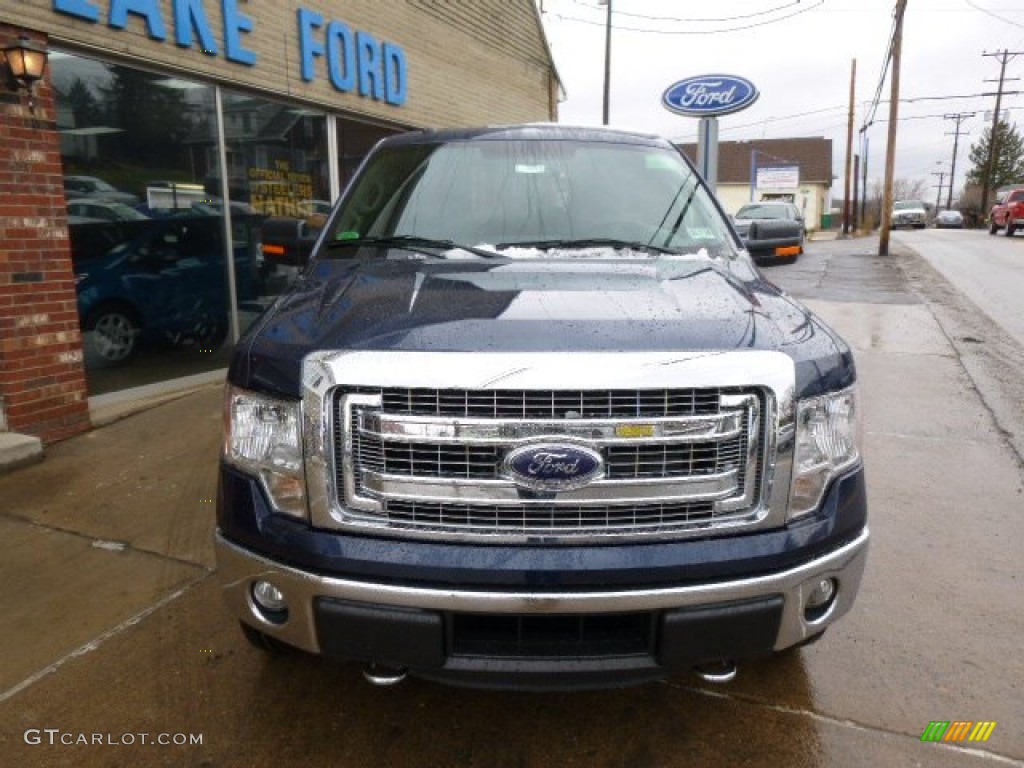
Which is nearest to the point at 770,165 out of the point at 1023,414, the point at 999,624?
the point at 1023,414

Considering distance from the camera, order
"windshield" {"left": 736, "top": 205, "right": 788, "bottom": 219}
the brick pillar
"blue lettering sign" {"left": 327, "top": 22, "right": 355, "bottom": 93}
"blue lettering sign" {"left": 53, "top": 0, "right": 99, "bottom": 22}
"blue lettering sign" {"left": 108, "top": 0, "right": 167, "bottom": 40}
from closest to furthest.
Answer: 1. the brick pillar
2. "blue lettering sign" {"left": 53, "top": 0, "right": 99, "bottom": 22}
3. "blue lettering sign" {"left": 108, "top": 0, "right": 167, "bottom": 40}
4. "blue lettering sign" {"left": 327, "top": 22, "right": 355, "bottom": 93}
5. "windshield" {"left": 736, "top": 205, "right": 788, "bottom": 219}

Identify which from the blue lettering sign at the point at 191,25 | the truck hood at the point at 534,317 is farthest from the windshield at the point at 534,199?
the blue lettering sign at the point at 191,25

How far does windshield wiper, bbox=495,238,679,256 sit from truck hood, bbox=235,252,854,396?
29cm

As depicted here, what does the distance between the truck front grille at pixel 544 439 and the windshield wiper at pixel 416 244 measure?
111 cm

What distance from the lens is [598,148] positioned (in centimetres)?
364

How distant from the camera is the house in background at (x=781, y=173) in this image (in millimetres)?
50375

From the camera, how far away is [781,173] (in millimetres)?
49875

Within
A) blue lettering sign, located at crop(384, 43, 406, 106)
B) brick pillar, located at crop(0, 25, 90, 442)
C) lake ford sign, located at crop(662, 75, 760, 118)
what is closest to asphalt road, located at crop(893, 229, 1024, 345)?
lake ford sign, located at crop(662, 75, 760, 118)

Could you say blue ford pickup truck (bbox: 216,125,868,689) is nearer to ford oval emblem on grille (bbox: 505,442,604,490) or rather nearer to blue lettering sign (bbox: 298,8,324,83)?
ford oval emblem on grille (bbox: 505,442,604,490)

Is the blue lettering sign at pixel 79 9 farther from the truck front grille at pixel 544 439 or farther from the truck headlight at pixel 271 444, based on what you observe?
the truck front grille at pixel 544 439

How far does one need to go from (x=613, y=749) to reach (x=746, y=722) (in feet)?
1.50

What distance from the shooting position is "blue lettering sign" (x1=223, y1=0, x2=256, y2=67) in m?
6.64

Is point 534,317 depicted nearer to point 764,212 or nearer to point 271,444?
point 271,444

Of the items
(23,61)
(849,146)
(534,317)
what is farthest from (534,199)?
(849,146)
